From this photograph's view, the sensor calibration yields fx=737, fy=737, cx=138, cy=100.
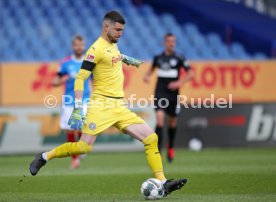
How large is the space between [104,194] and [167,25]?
50.0 feet

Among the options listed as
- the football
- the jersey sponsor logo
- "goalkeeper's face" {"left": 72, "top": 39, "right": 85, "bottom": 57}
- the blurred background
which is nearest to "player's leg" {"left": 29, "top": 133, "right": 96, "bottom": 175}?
the football

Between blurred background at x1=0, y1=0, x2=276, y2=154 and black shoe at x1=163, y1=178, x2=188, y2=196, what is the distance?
931 centimetres

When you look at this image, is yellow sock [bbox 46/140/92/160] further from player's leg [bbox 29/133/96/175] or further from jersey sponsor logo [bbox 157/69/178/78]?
jersey sponsor logo [bbox 157/69/178/78]

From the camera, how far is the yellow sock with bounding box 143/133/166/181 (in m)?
8.77

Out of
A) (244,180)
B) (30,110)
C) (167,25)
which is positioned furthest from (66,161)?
(167,25)

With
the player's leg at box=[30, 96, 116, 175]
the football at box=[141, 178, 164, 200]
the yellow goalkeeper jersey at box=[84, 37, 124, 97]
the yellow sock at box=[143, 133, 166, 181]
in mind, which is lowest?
the football at box=[141, 178, 164, 200]

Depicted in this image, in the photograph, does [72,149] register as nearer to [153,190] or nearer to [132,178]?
[153,190]

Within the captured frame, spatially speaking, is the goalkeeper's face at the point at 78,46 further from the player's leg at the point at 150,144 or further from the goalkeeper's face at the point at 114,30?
the player's leg at the point at 150,144

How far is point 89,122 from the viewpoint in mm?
8773

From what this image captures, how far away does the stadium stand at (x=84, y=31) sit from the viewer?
22.2 m

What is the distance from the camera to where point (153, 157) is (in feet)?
28.9

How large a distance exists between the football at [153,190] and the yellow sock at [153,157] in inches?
8.5

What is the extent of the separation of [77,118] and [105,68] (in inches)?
27.7

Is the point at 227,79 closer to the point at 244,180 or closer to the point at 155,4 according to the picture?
the point at 155,4
